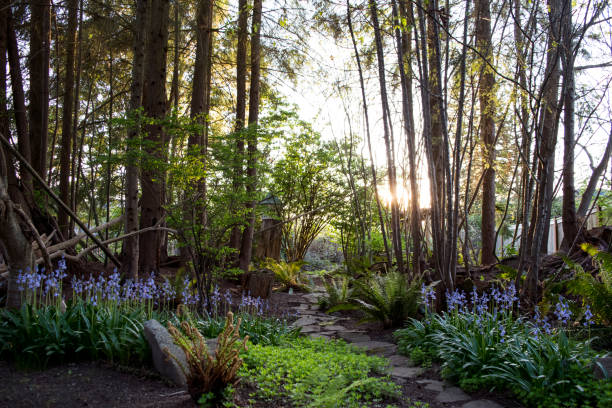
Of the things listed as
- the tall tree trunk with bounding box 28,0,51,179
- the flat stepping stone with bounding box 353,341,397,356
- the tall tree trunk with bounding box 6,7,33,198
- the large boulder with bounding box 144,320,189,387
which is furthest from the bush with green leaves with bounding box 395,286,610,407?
the tall tree trunk with bounding box 28,0,51,179

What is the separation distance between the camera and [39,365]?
2.74m

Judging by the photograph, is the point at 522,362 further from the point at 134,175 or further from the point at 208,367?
the point at 134,175

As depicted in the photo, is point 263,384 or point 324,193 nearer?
point 263,384

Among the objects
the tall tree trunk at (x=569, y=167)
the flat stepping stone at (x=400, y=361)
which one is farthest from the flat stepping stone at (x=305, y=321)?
the tall tree trunk at (x=569, y=167)

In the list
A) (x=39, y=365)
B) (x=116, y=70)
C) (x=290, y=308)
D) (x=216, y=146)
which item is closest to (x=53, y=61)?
(x=116, y=70)

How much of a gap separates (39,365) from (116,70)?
8.08m

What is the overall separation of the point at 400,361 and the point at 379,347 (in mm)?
519

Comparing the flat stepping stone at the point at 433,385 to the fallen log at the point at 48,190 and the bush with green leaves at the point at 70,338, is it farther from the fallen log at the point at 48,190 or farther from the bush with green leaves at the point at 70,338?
the fallen log at the point at 48,190

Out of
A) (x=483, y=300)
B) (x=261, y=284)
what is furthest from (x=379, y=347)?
(x=261, y=284)

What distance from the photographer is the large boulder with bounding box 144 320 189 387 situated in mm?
2506

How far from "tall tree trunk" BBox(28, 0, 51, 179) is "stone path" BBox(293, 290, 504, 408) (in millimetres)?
4561

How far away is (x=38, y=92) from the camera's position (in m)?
6.53

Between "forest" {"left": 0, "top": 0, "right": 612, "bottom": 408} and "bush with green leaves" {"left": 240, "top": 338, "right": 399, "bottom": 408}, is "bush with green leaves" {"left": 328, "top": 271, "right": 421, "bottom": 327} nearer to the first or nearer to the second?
"forest" {"left": 0, "top": 0, "right": 612, "bottom": 408}

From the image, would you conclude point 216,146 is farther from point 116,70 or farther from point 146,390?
point 116,70
